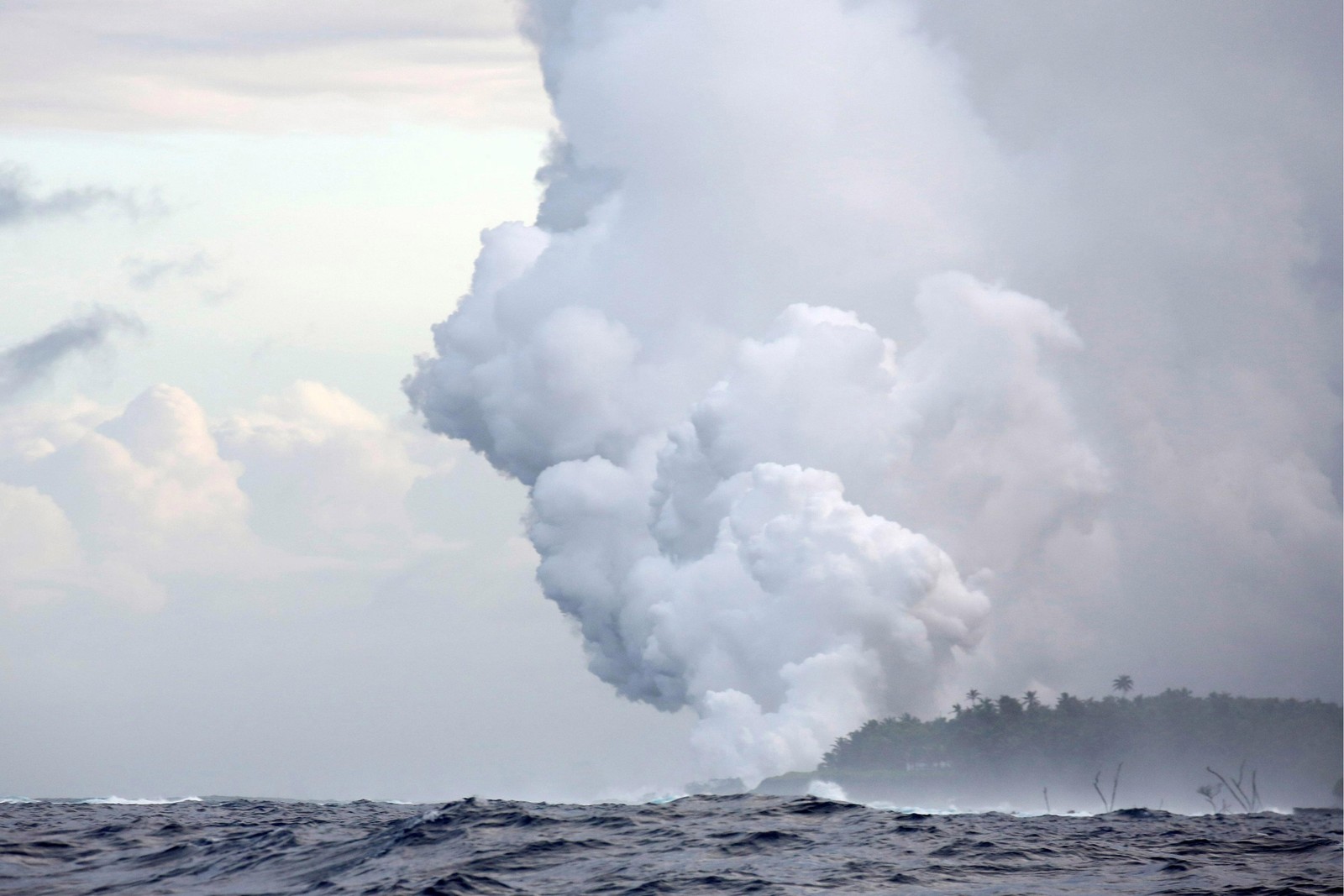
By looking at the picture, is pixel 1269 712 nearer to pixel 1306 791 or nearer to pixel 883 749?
pixel 1306 791

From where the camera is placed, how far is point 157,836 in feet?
149

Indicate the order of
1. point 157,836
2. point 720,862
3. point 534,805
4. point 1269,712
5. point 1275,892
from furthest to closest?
Answer: point 1269,712 → point 534,805 → point 157,836 → point 720,862 → point 1275,892

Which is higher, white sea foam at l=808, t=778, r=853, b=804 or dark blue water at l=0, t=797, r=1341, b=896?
white sea foam at l=808, t=778, r=853, b=804

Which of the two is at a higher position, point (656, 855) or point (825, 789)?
point (825, 789)

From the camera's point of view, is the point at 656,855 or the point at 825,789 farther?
the point at 825,789

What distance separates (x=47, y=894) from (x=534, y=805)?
89.3 ft

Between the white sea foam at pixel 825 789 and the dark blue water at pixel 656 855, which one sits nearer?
the dark blue water at pixel 656 855

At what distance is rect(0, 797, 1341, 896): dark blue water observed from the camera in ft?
100

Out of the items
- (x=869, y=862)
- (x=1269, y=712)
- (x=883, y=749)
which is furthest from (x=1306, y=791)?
(x=869, y=862)

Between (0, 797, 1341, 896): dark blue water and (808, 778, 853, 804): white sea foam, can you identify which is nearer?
(0, 797, 1341, 896): dark blue water

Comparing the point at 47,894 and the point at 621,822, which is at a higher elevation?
the point at 621,822

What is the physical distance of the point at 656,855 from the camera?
36.2 meters

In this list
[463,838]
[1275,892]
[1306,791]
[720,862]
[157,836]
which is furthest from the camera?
[1306,791]

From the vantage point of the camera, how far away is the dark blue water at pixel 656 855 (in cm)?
3056
